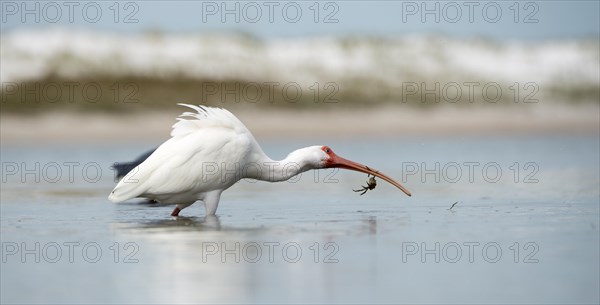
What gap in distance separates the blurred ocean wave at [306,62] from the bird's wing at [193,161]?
1362 inches

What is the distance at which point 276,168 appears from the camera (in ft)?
40.6

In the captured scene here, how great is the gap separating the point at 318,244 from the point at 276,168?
2507mm

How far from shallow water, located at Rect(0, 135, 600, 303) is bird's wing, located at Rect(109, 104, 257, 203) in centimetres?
35

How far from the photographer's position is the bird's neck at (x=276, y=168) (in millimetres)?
12297

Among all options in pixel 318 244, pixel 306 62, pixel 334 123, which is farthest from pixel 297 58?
pixel 318 244

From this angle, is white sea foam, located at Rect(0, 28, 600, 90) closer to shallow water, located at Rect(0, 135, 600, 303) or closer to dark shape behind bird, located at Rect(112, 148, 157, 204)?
shallow water, located at Rect(0, 135, 600, 303)

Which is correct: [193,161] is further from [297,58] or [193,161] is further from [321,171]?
[297,58]

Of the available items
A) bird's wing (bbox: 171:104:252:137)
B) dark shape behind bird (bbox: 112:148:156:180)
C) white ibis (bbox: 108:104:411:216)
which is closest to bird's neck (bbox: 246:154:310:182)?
white ibis (bbox: 108:104:411:216)

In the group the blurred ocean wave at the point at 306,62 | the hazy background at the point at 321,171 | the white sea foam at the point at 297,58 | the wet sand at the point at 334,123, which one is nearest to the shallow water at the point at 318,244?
the hazy background at the point at 321,171

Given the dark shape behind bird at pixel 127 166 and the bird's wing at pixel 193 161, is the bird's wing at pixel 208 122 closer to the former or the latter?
the bird's wing at pixel 193 161

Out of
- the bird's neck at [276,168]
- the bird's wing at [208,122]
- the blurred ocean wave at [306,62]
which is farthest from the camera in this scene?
the blurred ocean wave at [306,62]

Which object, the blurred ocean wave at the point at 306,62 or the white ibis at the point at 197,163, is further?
the blurred ocean wave at the point at 306,62

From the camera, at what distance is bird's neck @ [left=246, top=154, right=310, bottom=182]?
1230 cm

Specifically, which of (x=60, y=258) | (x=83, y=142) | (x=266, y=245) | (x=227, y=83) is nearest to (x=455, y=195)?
(x=266, y=245)
